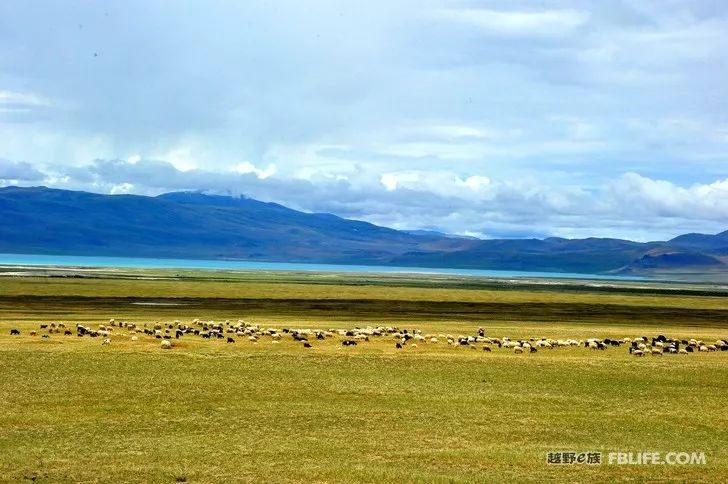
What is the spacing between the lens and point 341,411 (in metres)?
28.3

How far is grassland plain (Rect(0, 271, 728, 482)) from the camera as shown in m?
21.0

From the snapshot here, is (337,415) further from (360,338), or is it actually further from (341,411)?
(360,338)

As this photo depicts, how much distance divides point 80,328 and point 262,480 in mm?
34815

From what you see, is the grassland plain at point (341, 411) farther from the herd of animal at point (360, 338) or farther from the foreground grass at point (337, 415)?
the herd of animal at point (360, 338)

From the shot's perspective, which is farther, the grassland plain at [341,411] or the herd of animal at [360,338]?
the herd of animal at [360,338]

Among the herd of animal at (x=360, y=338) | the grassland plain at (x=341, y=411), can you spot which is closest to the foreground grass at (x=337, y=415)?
the grassland plain at (x=341, y=411)

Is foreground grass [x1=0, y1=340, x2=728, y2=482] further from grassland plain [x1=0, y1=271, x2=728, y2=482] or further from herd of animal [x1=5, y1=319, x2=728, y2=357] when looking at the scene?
herd of animal [x1=5, y1=319, x2=728, y2=357]

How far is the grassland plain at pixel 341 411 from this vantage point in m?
21.0

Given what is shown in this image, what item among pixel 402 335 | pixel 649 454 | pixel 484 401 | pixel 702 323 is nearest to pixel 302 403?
pixel 484 401

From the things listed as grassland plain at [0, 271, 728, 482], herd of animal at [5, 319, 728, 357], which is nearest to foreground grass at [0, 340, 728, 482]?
grassland plain at [0, 271, 728, 482]

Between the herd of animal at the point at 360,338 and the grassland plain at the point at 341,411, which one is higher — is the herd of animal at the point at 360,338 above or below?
above

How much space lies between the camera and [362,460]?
71.2 feet

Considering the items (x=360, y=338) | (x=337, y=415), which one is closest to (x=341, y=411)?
(x=337, y=415)

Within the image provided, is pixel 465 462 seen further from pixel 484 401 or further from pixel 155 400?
pixel 155 400
